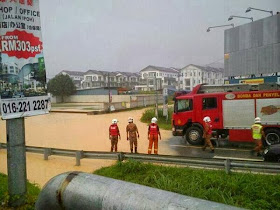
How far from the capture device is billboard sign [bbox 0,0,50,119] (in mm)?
3861

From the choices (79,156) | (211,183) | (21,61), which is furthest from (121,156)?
(21,61)

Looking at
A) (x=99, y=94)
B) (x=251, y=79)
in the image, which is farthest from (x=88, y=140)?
(x=99, y=94)

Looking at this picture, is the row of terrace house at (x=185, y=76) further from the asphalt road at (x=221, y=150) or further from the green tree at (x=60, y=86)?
the asphalt road at (x=221, y=150)

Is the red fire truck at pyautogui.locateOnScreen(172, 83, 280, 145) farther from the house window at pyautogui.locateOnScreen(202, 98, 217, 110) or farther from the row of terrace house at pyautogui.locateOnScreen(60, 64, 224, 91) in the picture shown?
the row of terrace house at pyautogui.locateOnScreen(60, 64, 224, 91)

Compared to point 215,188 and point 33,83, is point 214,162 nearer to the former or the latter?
point 215,188

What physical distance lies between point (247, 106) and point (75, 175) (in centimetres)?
1158

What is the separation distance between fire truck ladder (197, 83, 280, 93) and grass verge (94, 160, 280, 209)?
7.12 metres

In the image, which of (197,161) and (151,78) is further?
(151,78)

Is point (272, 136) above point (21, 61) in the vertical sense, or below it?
below

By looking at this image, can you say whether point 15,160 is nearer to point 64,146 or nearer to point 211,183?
point 211,183

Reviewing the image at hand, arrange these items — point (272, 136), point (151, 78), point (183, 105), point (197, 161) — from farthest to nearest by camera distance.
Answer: point (151, 78) < point (183, 105) < point (272, 136) < point (197, 161)

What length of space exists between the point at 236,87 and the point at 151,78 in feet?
267

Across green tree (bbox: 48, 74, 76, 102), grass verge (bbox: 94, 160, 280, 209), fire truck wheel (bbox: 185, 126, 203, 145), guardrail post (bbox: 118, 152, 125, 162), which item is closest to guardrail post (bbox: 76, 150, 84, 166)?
grass verge (bbox: 94, 160, 280, 209)

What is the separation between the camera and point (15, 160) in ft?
13.2
